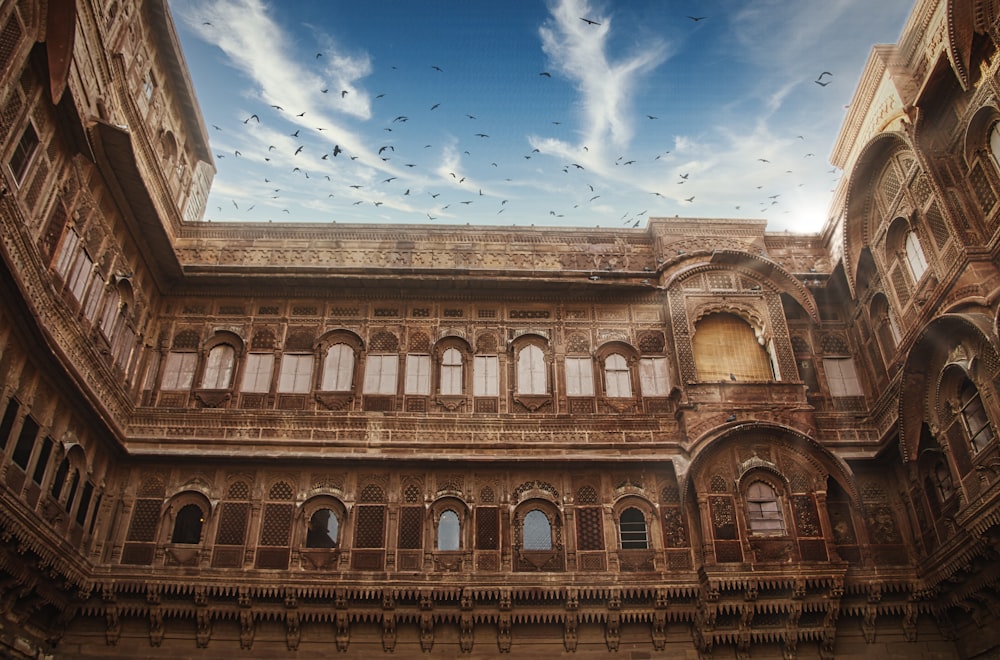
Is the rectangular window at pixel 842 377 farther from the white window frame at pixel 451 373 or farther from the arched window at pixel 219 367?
the arched window at pixel 219 367

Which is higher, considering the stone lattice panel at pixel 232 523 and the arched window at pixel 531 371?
the arched window at pixel 531 371

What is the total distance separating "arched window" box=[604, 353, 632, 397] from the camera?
16.3 metres

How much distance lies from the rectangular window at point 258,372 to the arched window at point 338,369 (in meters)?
1.08

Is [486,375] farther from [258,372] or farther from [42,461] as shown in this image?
[42,461]

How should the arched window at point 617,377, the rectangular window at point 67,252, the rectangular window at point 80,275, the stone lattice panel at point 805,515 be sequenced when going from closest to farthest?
1. the rectangular window at point 67,252
2. the rectangular window at point 80,275
3. the stone lattice panel at point 805,515
4. the arched window at point 617,377

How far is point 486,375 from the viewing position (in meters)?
16.4

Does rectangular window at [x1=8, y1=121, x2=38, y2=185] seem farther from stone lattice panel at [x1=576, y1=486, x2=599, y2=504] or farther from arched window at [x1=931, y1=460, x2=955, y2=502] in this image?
arched window at [x1=931, y1=460, x2=955, y2=502]

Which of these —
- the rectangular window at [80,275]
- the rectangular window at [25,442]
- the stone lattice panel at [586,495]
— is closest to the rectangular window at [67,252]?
the rectangular window at [80,275]

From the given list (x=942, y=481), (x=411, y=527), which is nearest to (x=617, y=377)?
(x=411, y=527)

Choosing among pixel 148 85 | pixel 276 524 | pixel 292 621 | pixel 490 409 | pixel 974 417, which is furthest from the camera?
pixel 148 85

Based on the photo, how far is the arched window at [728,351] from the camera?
53.9ft

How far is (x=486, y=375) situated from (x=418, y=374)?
1.35 meters

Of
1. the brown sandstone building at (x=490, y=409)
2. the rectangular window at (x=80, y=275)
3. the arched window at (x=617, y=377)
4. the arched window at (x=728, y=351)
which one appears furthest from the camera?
the arched window at (x=728, y=351)

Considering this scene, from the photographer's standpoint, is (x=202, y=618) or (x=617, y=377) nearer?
(x=202, y=618)
